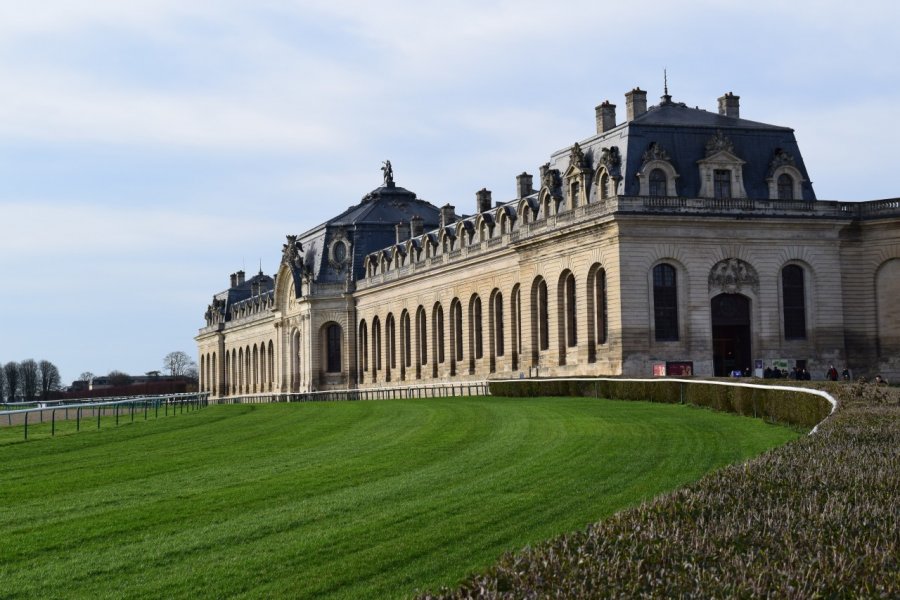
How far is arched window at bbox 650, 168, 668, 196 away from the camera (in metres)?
63.7

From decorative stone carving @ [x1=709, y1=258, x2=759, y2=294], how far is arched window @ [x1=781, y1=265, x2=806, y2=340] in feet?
6.39

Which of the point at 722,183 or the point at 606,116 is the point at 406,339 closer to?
the point at 606,116

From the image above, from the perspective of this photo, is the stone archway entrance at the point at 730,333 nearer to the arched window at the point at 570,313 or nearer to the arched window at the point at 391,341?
the arched window at the point at 570,313

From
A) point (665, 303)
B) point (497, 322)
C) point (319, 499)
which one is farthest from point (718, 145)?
point (319, 499)

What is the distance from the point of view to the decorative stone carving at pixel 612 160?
63606 mm

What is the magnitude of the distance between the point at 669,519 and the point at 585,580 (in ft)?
Answer: 8.69

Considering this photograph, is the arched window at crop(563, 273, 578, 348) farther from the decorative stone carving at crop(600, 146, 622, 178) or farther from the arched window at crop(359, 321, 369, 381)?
the arched window at crop(359, 321, 369, 381)

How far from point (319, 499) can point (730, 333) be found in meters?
48.9

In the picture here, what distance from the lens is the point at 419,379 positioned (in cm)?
9106

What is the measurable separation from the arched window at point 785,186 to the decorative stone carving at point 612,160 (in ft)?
29.7

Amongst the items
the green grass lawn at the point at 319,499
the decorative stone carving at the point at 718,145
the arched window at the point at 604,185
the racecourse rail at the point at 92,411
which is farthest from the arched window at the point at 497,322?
the green grass lawn at the point at 319,499

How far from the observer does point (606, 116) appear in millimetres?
70125

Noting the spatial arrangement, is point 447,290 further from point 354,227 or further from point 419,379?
point 354,227

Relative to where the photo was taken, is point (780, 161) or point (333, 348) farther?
point (333, 348)
